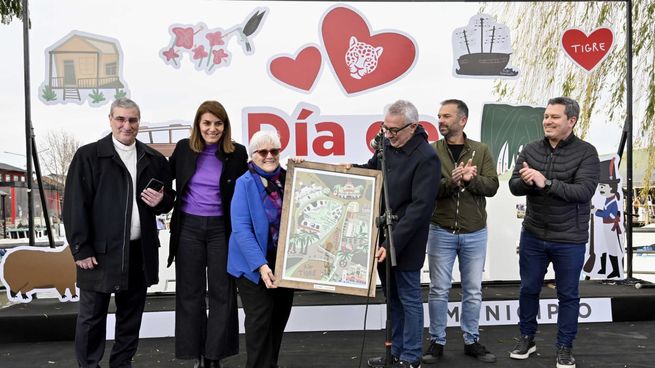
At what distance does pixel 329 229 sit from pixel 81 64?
8.56 feet

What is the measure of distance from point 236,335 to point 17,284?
1.96 m

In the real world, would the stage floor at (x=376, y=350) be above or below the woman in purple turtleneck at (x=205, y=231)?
below

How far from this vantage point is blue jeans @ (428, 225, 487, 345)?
3395mm

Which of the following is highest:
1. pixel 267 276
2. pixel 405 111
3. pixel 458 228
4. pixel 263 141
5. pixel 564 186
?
pixel 405 111

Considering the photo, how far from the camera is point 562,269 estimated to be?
3.26 m

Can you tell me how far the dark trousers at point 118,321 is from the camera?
9.61 feet

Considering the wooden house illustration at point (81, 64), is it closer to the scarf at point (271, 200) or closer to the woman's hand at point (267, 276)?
the scarf at point (271, 200)

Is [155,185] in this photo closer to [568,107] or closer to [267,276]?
[267,276]

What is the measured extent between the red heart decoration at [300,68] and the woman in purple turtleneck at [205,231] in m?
1.32

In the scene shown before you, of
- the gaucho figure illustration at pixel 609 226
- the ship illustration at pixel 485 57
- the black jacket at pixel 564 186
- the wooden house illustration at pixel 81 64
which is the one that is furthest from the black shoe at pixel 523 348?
the wooden house illustration at pixel 81 64

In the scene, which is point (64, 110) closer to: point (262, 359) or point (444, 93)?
point (262, 359)

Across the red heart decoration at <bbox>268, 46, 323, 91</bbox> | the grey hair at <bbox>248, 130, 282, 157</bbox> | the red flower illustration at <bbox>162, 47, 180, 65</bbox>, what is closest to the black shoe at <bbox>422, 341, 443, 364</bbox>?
the grey hair at <bbox>248, 130, 282, 157</bbox>

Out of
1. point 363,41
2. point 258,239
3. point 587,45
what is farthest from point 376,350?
point 587,45

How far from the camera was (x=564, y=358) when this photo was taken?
10.7ft
